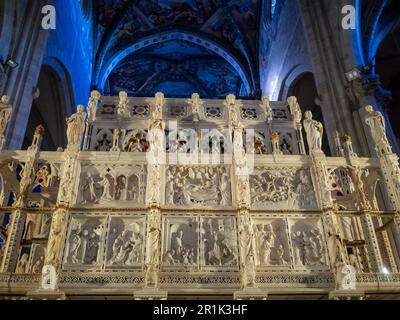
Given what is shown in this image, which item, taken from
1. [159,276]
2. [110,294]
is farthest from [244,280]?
[110,294]

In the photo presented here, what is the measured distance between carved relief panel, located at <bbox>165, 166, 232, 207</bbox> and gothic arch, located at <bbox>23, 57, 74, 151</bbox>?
1017cm

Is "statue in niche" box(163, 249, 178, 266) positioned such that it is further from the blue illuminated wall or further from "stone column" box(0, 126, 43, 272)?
the blue illuminated wall

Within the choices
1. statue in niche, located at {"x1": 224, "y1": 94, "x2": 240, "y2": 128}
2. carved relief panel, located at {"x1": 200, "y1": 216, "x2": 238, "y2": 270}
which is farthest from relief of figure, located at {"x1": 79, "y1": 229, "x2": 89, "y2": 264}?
statue in niche, located at {"x1": 224, "y1": 94, "x2": 240, "y2": 128}

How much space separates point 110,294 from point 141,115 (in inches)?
167

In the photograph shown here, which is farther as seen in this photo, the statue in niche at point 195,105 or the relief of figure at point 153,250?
the statue in niche at point 195,105

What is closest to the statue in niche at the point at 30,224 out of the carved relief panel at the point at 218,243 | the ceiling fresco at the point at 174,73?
the carved relief panel at the point at 218,243

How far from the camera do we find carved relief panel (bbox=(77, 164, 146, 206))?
24.2 ft

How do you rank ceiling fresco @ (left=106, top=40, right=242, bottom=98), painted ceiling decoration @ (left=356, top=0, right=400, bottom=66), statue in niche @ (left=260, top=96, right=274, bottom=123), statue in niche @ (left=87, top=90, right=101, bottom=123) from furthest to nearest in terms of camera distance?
ceiling fresco @ (left=106, top=40, right=242, bottom=98) < painted ceiling decoration @ (left=356, top=0, right=400, bottom=66) < statue in niche @ (left=260, top=96, right=274, bottom=123) < statue in niche @ (left=87, top=90, right=101, bottom=123)

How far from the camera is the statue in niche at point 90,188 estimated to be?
7.40 metres

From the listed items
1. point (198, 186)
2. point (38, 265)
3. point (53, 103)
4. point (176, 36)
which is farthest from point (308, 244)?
point (176, 36)

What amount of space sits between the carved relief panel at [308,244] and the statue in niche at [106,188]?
3234 mm

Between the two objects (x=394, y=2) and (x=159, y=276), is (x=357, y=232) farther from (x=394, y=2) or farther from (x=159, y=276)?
(x=394, y=2)

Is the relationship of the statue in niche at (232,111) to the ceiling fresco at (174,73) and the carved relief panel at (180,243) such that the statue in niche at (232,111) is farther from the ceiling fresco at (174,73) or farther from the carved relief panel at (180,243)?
the ceiling fresco at (174,73)

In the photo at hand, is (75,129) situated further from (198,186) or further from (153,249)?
(153,249)
